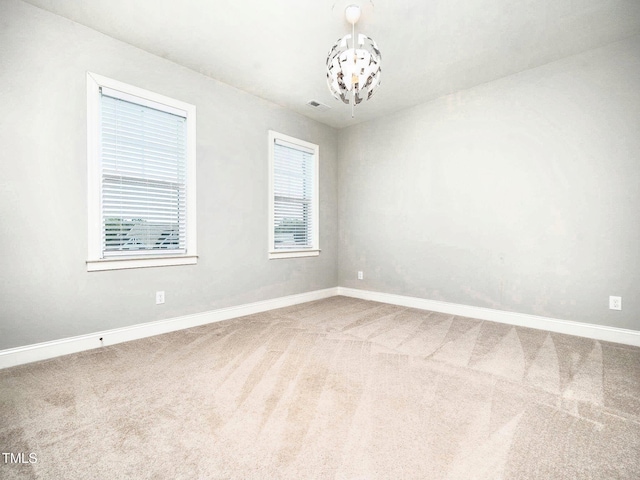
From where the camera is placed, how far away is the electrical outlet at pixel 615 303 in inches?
109

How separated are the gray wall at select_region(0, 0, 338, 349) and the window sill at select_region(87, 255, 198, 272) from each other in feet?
0.20

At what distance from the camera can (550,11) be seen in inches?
93.7

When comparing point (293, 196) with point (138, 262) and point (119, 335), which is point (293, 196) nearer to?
point (138, 262)

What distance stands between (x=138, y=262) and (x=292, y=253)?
200 centimetres

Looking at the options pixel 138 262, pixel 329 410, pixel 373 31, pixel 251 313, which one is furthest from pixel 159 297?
pixel 373 31

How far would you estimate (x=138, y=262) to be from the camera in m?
2.86

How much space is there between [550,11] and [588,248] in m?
2.15

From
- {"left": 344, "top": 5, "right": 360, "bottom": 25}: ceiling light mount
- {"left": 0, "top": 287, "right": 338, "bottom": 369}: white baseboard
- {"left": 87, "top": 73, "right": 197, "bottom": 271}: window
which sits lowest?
{"left": 0, "top": 287, "right": 338, "bottom": 369}: white baseboard

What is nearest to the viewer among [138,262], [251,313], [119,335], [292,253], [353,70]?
[353,70]

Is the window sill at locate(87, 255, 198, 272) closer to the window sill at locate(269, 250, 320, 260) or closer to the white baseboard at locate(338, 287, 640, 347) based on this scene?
the window sill at locate(269, 250, 320, 260)

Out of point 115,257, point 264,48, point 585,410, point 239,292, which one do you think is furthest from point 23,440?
point 264,48

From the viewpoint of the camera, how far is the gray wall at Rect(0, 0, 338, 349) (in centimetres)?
226

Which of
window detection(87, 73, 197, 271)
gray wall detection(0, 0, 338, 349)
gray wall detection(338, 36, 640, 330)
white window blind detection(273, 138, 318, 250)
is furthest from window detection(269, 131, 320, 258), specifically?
window detection(87, 73, 197, 271)

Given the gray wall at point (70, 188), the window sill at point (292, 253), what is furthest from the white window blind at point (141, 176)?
the window sill at point (292, 253)
